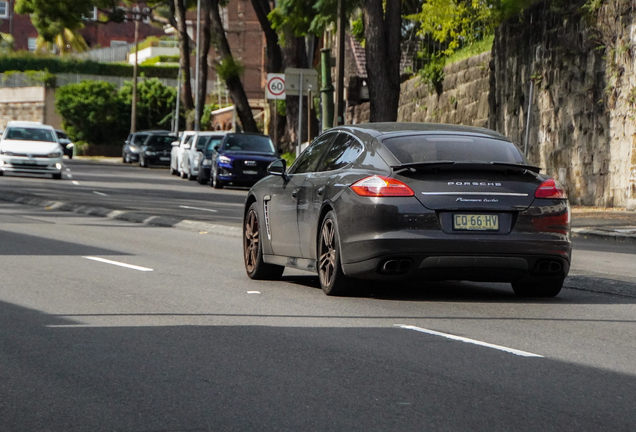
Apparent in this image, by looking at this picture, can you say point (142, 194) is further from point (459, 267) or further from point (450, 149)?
point (459, 267)

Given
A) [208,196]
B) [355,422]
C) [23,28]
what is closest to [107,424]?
[355,422]

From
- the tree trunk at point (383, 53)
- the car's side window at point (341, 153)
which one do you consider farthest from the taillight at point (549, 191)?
the tree trunk at point (383, 53)

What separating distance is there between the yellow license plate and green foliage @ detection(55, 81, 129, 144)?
7011cm

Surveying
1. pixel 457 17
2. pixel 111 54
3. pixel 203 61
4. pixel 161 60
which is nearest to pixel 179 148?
pixel 457 17

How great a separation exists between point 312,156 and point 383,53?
59.6ft

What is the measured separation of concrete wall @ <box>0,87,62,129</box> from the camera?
3386 inches

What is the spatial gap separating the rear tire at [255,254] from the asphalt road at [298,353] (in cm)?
17

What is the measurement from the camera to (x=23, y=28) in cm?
11931

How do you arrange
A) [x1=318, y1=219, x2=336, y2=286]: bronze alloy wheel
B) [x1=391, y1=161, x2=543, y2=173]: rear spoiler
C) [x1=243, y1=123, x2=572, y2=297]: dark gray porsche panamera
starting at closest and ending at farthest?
1. [x1=243, y1=123, x2=572, y2=297]: dark gray porsche panamera
2. [x1=391, y1=161, x2=543, y2=173]: rear spoiler
3. [x1=318, y1=219, x2=336, y2=286]: bronze alloy wheel

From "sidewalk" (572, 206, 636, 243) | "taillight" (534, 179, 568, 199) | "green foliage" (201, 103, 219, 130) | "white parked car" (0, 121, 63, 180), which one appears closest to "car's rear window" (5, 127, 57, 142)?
"white parked car" (0, 121, 63, 180)

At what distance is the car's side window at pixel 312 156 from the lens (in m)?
11.7

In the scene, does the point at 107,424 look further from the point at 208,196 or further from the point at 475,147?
the point at 208,196

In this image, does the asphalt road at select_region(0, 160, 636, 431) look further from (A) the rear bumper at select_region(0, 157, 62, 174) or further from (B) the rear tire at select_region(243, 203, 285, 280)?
(A) the rear bumper at select_region(0, 157, 62, 174)

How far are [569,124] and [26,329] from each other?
1923 cm
